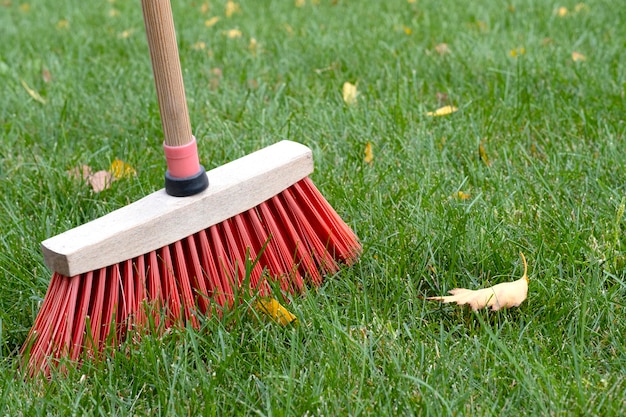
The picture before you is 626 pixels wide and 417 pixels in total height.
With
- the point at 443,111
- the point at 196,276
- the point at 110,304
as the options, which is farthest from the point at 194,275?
the point at 443,111

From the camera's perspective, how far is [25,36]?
335 cm

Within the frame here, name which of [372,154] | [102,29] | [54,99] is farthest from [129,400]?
[102,29]

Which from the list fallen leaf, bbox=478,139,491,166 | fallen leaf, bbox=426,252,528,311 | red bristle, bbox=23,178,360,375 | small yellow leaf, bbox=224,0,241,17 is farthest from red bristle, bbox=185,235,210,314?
small yellow leaf, bbox=224,0,241,17

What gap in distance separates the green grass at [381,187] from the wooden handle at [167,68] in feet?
1.31

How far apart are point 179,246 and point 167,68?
36 cm

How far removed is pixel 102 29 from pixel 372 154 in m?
1.86

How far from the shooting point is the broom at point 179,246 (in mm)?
1417

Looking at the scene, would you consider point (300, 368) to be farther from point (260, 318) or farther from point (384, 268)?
point (384, 268)

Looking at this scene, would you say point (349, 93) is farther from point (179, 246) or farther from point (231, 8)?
point (231, 8)

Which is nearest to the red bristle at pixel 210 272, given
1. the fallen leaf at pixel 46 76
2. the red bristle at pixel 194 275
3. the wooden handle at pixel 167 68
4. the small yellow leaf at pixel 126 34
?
the red bristle at pixel 194 275

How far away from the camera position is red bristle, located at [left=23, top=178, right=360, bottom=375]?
1423mm

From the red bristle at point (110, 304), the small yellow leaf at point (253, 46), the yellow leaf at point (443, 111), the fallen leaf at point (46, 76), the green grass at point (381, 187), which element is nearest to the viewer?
the green grass at point (381, 187)

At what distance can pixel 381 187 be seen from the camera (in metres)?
1.95

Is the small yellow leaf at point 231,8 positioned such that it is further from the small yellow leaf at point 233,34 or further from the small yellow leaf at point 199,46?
the small yellow leaf at point 199,46
